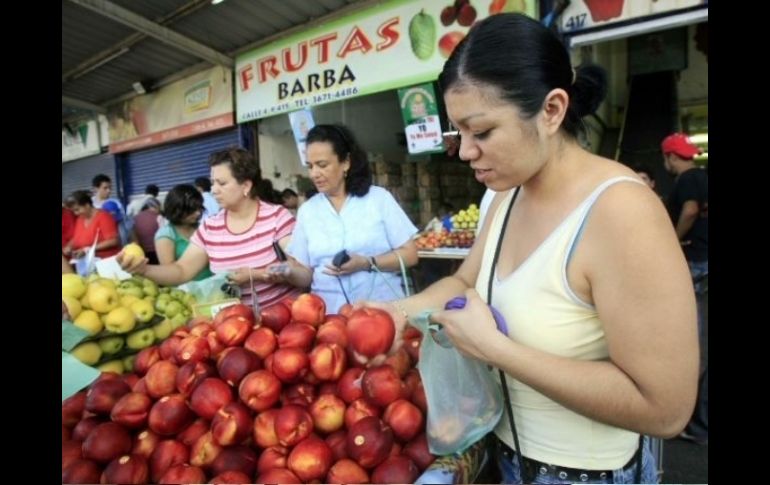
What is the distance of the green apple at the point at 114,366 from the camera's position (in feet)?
5.99

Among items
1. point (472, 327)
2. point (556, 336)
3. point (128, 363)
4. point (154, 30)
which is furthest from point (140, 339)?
point (154, 30)

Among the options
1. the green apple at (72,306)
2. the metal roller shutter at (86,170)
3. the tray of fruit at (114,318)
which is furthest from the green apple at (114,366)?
the metal roller shutter at (86,170)

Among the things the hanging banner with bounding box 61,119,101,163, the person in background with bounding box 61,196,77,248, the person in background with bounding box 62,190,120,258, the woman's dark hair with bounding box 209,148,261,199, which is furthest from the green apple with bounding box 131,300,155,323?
the hanging banner with bounding box 61,119,101,163

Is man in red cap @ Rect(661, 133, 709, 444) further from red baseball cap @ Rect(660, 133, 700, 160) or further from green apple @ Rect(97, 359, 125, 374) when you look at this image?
green apple @ Rect(97, 359, 125, 374)

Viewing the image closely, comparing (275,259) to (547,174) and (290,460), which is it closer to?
(290,460)

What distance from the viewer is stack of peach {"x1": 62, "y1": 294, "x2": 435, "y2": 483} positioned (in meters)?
1.16

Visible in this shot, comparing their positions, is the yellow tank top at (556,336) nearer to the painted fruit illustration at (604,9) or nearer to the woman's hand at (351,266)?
the woman's hand at (351,266)

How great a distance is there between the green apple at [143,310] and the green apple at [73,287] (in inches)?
8.5

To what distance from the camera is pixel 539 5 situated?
4.14 meters

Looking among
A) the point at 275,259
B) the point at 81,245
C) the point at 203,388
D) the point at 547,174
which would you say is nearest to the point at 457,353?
the point at 547,174

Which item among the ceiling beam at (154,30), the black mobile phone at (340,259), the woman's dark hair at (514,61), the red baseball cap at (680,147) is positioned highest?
the ceiling beam at (154,30)

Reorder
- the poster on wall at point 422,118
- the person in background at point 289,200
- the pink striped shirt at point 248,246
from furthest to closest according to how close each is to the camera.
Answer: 1. the person in background at point 289,200
2. the poster on wall at point 422,118
3. the pink striped shirt at point 248,246

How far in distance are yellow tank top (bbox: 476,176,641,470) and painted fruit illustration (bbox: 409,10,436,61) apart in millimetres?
4075
